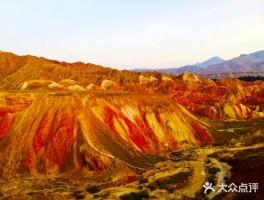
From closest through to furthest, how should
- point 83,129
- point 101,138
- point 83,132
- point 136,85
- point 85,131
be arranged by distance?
1. point 83,132
2. point 101,138
3. point 85,131
4. point 83,129
5. point 136,85

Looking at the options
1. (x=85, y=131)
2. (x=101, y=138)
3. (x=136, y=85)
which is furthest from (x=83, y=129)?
(x=136, y=85)

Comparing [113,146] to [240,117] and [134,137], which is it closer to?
[134,137]

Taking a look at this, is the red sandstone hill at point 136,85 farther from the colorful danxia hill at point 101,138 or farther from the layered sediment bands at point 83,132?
the layered sediment bands at point 83,132

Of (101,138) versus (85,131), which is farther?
(85,131)

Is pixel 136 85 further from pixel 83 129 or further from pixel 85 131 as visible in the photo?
pixel 85 131

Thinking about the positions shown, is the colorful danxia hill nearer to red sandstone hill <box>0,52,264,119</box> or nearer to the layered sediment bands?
the layered sediment bands

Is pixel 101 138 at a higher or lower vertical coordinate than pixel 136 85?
lower

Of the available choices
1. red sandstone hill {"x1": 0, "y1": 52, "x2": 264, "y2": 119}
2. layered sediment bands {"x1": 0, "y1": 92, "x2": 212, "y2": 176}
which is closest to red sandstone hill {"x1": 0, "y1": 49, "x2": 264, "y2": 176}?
layered sediment bands {"x1": 0, "y1": 92, "x2": 212, "y2": 176}

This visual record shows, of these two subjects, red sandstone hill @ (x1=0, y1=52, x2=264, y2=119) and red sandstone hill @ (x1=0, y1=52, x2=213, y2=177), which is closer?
red sandstone hill @ (x1=0, y1=52, x2=213, y2=177)
